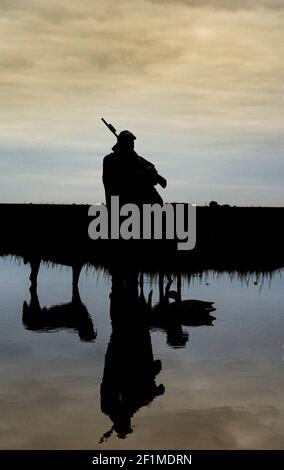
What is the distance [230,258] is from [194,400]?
18.1m

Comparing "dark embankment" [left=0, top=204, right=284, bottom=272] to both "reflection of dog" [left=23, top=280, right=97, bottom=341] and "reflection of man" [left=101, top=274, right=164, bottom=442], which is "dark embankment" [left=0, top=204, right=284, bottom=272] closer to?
"reflection of dog" [left=23, top=280, right=97, bottom=341]

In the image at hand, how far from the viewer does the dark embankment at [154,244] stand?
55.3 ft

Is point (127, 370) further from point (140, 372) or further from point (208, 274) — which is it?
point (208, 274)

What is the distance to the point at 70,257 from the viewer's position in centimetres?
1684

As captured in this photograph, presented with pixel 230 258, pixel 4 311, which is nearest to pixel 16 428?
pixel 4 311

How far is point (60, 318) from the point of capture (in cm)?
1200

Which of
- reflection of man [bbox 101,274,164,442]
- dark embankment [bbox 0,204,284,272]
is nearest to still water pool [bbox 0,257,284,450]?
reflection of man [bbox 101,274,164,442]

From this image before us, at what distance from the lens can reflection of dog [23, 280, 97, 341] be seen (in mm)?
10800

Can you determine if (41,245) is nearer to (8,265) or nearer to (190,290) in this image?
(190,290)

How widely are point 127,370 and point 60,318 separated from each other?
12.8 feet

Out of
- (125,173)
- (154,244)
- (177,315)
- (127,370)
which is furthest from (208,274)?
(127,370)

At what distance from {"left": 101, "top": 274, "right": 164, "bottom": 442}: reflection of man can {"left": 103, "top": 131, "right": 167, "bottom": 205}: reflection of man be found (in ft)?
12.3

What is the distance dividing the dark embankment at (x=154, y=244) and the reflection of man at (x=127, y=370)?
3881mm

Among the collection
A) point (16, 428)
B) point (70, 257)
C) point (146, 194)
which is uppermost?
point (146, 194)
